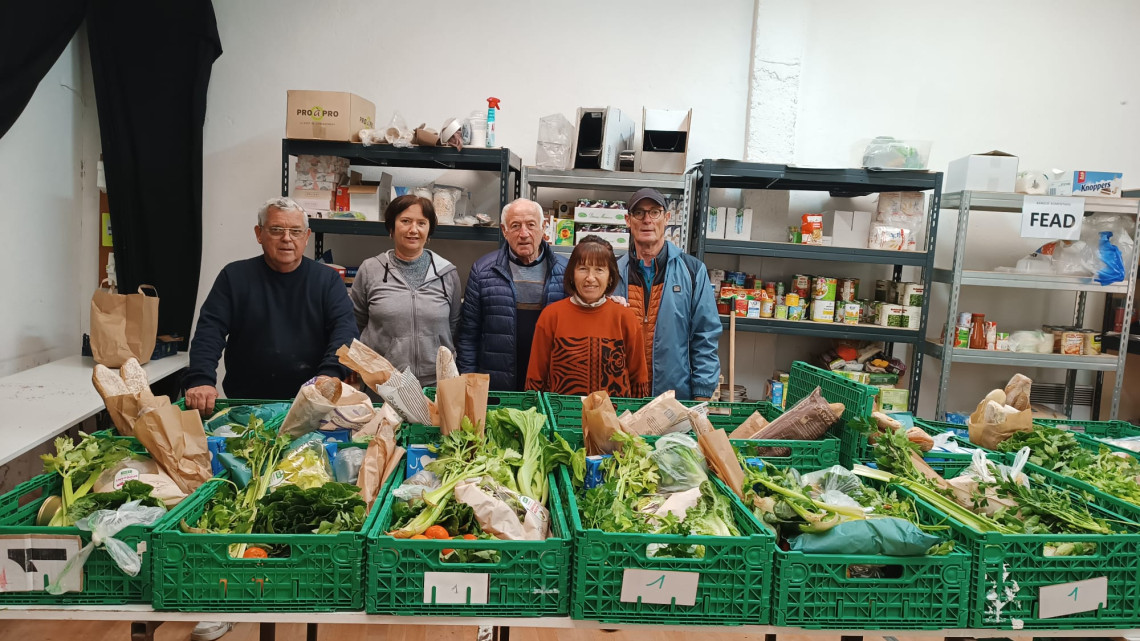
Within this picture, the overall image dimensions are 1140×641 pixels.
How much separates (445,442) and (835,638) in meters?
1.09

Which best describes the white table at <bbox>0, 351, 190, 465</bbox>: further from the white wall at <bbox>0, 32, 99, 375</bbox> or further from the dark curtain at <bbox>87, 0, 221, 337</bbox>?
the dark curtain at <bbox>87, 0, 221, 337</bbox>

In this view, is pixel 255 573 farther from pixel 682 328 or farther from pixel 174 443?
pixel 682 328

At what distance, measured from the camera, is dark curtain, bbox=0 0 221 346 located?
4.22 m

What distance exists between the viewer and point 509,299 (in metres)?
3.05

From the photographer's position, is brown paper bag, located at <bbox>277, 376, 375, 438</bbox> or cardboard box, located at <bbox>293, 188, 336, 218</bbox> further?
cardboard box, located at <bbox>293, 188, 336, 218</bbox>

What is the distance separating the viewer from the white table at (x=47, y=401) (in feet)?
8.12

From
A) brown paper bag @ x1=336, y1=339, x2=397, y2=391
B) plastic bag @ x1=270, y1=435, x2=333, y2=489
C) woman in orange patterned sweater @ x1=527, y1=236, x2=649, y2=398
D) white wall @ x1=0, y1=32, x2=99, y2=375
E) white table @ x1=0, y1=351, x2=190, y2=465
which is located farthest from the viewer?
white wall @ x1=0, y1=32, x2=99, y2=375

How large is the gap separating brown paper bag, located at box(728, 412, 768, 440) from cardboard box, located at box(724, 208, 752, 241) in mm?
2178

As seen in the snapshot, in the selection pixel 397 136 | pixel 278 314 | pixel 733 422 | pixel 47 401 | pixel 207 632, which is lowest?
pixel 207 632

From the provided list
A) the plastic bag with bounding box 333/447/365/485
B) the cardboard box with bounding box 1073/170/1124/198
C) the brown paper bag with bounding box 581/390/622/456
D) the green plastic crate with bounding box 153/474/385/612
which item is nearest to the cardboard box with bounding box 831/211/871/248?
the cardboard box with bounding box 1073/170/1124/198

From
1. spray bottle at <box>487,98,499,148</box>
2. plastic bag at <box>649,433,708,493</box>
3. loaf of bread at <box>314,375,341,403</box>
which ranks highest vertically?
spray bottle at <box>487,98,499,148</box>

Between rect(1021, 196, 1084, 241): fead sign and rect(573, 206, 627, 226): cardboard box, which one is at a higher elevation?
rect(1021, 196, 1084, 241): fead sign

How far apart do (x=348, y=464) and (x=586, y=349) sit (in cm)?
106

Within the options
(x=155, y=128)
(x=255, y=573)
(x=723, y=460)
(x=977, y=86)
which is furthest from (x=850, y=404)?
(x=155, y=128)
